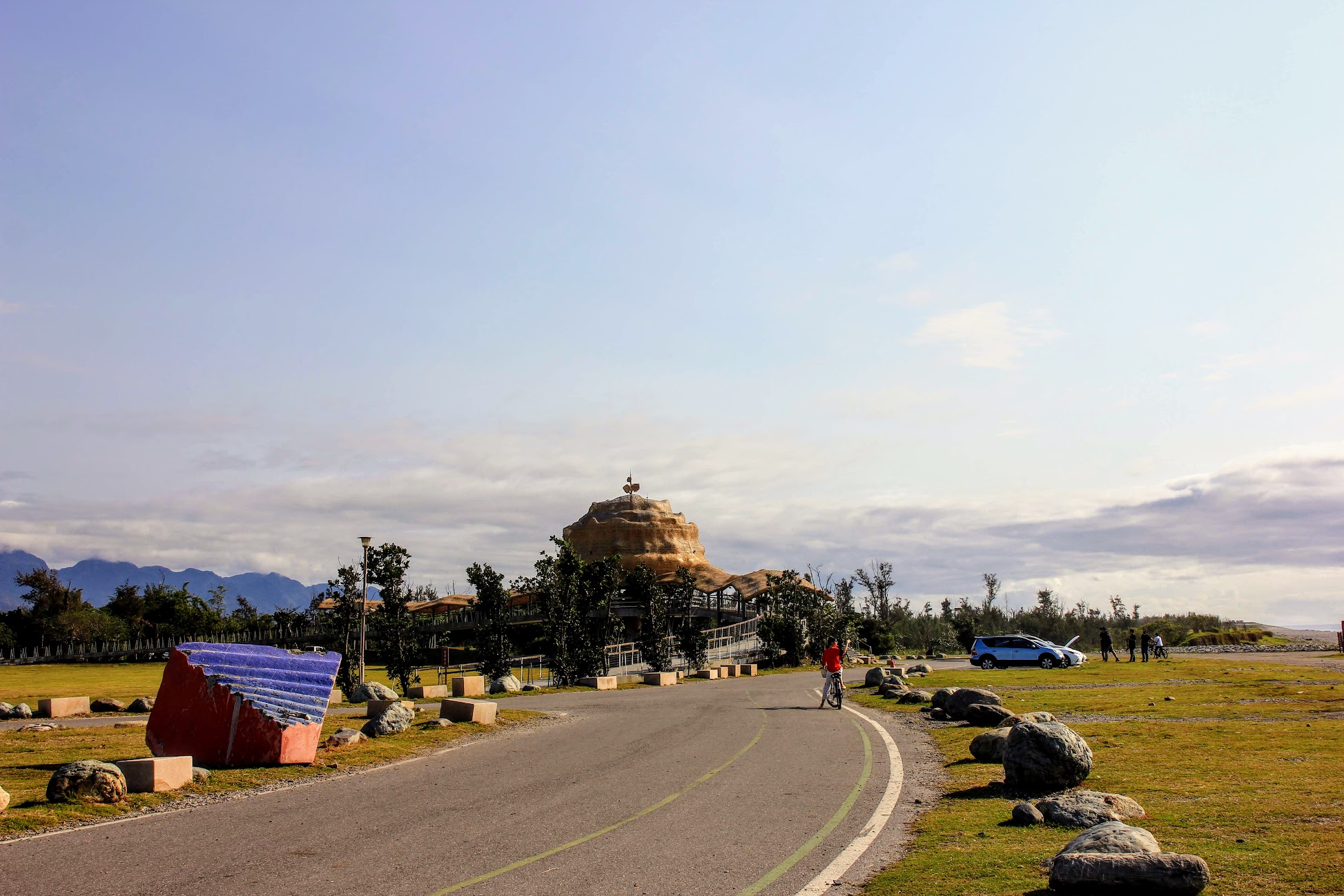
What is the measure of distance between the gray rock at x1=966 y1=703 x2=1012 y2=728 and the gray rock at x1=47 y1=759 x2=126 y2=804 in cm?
1492

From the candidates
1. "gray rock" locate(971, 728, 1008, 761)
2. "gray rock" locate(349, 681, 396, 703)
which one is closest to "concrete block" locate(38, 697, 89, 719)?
"gray rock" locate(349, 681, 396, 703)

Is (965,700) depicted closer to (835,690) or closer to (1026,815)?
(835,690)

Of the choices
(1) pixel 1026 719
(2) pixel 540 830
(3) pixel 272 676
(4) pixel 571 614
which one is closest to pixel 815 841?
(2) pixel 540 830

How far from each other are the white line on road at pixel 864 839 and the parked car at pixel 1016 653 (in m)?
31.2

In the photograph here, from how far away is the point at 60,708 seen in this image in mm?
24594

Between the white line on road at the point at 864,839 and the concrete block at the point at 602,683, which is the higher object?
the white line on road at the point at 864,839

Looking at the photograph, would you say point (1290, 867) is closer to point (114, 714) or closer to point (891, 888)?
point (891, 888)

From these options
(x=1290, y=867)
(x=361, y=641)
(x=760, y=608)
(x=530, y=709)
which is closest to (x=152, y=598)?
(x=760, y=608)

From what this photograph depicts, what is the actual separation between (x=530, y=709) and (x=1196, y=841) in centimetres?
1870

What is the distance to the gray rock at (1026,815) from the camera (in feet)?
30.2

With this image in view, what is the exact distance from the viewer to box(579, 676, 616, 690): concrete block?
3406cm

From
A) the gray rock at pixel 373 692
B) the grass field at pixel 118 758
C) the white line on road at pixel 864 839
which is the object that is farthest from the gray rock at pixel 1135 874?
the gray rock at pixel 373 692

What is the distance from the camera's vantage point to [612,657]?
169 ft

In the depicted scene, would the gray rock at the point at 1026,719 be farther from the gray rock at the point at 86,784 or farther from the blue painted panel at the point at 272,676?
the gray rock at the point at 86,784
